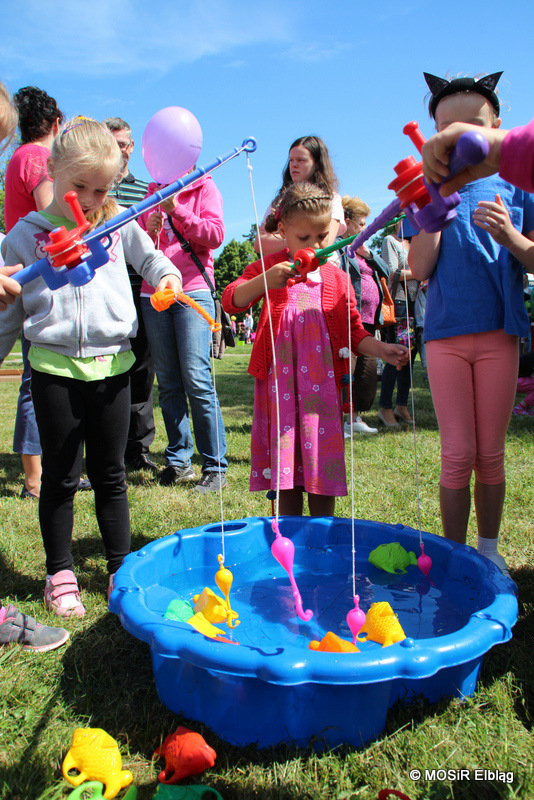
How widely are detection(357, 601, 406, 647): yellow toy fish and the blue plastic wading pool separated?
0.13 ft

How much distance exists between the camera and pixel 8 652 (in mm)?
1849

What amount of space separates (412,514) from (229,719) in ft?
5.75

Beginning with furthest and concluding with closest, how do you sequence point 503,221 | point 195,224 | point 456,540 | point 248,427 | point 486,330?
point 248,427, point 195,224, point 456,540, point 486,330, point 503,221

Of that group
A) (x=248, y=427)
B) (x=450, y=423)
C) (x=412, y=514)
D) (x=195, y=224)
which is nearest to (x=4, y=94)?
(x=195, y=224)

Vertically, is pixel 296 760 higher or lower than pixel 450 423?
lower

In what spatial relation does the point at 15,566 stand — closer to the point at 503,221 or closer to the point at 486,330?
the point at 486,330

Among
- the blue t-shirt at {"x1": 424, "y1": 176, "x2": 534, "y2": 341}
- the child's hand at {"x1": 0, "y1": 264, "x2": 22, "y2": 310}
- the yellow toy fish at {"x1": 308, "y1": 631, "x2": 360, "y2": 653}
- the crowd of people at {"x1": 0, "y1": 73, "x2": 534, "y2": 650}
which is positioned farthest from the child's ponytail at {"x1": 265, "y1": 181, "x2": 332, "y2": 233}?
the yellow toy fish at {"x1": 308, "y1": 631, "x2": 360, "y2": 653}

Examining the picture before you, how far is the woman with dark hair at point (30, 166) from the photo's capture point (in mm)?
2945

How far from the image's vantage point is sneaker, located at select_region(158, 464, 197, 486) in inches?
145

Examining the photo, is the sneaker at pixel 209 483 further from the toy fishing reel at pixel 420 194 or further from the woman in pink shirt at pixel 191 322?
the toy fishing reel at pixel 420 194

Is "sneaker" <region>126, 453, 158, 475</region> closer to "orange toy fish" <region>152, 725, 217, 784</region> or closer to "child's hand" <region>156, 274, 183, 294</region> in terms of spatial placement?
"child's hand" <region>156, 274, 183, 294</region>

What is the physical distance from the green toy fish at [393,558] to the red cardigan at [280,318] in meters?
0.68

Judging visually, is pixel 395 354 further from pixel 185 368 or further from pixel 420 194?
pixel 185 368

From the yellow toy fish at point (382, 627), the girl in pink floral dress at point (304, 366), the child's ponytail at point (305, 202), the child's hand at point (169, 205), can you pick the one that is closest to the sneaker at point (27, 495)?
the girl in pink floral dress at point (304, 366)
